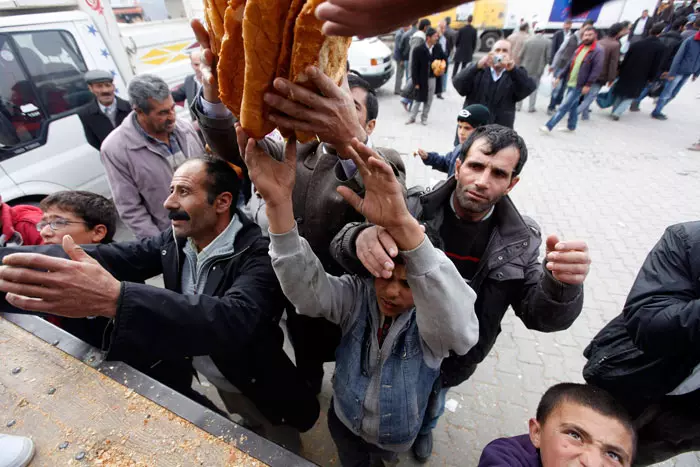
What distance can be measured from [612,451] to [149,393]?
1.81m

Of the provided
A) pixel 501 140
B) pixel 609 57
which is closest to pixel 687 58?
pixel 609 57

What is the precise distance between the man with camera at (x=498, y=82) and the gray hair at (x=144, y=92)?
462cm

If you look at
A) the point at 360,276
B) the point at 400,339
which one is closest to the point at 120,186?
the point at 360,276

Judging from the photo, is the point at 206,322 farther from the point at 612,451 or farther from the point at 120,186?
the point at 120,186

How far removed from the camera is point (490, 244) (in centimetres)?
189

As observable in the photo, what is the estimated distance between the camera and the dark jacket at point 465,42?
11.2 metres

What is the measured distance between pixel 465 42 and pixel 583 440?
12.7 metres

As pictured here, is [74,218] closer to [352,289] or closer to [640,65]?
[352,289]

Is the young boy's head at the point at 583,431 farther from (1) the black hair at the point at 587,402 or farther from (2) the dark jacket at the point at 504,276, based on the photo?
(2) the dark jacket at the point at 504,276

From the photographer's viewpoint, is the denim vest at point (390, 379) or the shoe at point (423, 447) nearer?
the denim vest at point (390, 379)

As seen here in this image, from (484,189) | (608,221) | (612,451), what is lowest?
(608,221)

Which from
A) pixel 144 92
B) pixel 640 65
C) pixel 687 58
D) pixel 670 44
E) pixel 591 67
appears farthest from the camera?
pixel 670 44

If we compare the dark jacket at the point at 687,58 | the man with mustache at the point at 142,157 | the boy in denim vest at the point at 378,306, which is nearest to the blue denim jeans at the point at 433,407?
the boy in denim vest at the point at 378,306

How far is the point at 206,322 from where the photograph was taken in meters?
1.39
